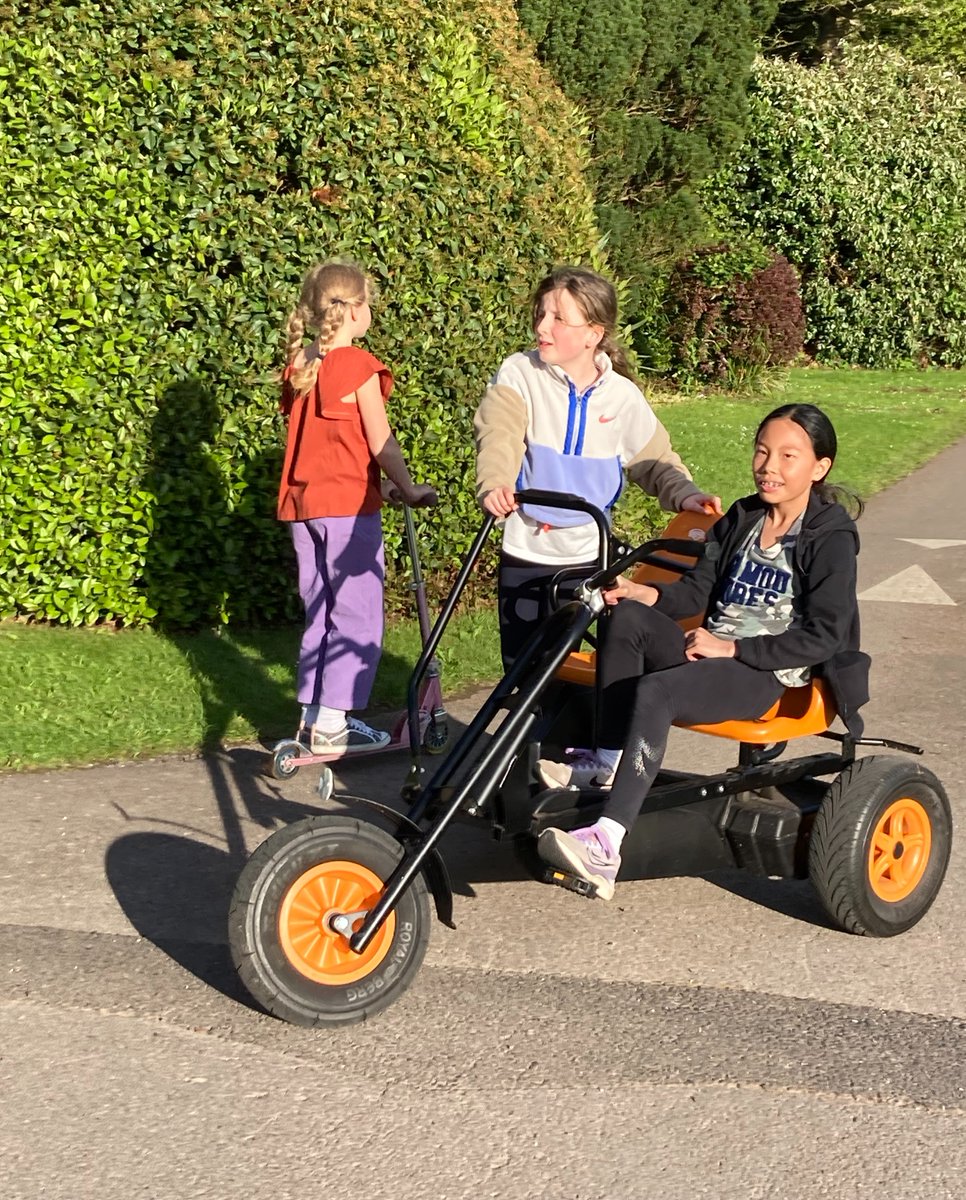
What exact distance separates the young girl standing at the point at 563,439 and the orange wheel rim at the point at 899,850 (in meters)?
1.04

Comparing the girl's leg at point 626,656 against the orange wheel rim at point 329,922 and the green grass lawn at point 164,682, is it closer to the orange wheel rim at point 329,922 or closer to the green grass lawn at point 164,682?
the orange wheel rim at point 329,922

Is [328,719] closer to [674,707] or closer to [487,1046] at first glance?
[674,707]

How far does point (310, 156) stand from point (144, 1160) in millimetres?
5136

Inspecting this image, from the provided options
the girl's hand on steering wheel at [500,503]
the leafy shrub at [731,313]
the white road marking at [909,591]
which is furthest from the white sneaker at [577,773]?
the leafy shrub at [731,313]

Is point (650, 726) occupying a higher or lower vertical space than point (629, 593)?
lower

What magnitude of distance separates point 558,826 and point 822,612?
91cm

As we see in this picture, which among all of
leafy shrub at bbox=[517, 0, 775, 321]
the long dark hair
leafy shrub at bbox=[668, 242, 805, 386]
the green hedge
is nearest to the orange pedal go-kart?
the long dark hair

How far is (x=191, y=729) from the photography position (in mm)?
6633

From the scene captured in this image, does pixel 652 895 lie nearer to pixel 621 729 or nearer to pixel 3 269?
pixel 621 729

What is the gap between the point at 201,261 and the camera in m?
7.43

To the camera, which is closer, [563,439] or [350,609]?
[563,439]

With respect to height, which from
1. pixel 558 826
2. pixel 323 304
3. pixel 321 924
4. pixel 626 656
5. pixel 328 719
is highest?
pixel 323 304

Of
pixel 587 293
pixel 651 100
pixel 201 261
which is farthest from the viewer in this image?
pixel 651 100

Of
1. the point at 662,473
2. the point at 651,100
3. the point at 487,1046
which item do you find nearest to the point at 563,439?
the point at 662,473
